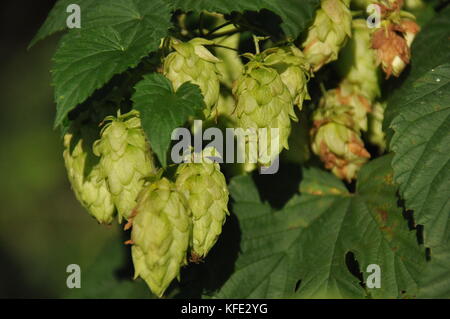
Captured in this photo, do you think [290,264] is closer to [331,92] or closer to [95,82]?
[331,92]

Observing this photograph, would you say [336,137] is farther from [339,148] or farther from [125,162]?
[125,162]

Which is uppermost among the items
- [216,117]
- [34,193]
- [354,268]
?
[216,117]

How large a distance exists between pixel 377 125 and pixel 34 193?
3219 mm

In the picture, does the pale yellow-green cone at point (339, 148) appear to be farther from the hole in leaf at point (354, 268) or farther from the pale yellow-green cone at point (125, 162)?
the pale yellow-green cone at point (125, 162)

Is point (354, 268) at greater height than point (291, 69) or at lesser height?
lesser

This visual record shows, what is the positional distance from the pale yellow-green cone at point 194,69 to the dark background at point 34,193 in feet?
9.77

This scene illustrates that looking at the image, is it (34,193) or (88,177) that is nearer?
(88,177)

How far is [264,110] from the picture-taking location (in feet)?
4.42

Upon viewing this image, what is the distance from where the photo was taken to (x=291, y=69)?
1418mm

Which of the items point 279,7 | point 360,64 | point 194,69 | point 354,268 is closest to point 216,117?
point 194,69

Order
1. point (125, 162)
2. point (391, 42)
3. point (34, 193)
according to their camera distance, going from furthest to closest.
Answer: point (34, 193) → point (391, 42) → point (125, 162)

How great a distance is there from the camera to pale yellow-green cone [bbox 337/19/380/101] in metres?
1.67

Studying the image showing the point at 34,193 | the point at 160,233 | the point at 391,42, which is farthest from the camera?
the point at 34,193

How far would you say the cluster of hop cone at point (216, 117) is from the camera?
4.16ft
